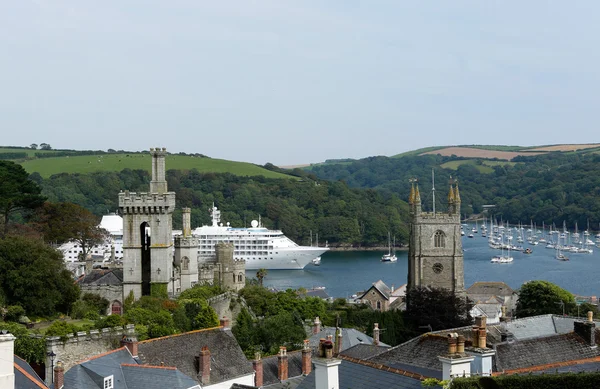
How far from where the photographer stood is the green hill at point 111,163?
558 feet

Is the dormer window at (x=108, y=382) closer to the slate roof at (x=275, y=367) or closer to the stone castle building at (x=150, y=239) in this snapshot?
the slate roof at (x=275, y=367)

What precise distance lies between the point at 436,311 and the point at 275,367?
20143 mm

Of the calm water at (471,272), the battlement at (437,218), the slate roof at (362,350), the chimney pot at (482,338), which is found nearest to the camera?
the chimney pot at (482,338)

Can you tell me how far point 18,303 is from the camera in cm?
3403

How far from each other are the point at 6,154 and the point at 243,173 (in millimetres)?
42967

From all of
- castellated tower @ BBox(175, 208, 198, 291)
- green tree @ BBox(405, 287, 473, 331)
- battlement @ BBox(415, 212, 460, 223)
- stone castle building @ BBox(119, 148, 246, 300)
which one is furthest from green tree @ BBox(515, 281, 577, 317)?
stone castle building @ BBox(119, 148, 246, 300)

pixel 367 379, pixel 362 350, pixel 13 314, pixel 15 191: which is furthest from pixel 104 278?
pixel 367 379

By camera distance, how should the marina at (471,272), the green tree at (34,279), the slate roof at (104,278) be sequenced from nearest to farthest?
the green tree at (34,279)
the slate roof at (104,278)
the marina at (471,272)

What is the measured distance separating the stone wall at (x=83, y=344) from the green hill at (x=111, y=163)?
13673 cm

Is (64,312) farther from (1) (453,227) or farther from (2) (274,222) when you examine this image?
(2) (274,222)

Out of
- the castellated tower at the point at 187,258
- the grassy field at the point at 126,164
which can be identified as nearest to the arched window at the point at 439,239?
the castellated tower at the point at 187,258

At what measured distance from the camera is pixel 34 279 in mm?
34531

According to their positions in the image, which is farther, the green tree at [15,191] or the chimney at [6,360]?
the green tree at [15,191]

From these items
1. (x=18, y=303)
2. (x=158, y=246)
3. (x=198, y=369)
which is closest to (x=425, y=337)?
(x=198, y=369)
